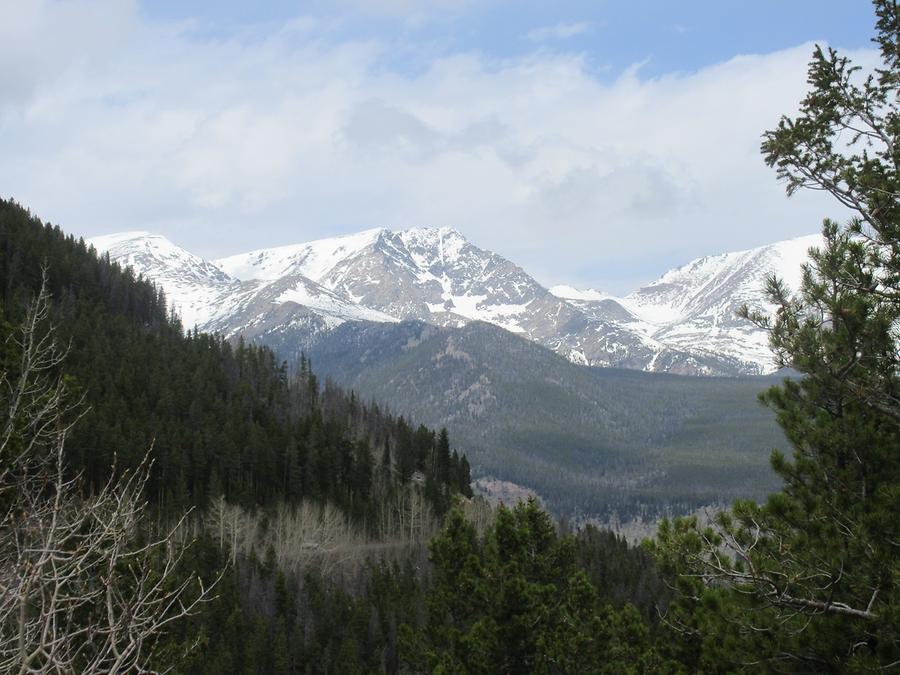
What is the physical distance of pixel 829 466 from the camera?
15234mm

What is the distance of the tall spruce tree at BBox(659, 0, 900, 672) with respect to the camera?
1255 centimetres

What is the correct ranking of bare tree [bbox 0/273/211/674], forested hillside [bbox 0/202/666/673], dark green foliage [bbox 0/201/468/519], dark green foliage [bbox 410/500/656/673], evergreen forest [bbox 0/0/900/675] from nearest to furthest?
bare tree [bbox 0/273/211/674]
evergreen forest [bbox 0/0/900/675]
dark green foliage [bbox 410/500/656/673]
forested hillside [bbox 0/202/666/673]
dark green foliage [bbox 0/201/468/519]

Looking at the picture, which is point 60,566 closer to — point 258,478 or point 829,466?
point 829,466

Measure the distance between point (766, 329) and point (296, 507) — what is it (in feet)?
349

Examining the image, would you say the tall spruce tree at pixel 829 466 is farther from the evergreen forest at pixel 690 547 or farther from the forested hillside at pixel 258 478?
the forested hillside at pixel 258 478

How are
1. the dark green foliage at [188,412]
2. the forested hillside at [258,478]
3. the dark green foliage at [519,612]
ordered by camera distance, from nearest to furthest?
the dark green foliage at [519,612], the forested hillside at [258,478], the dark green foliage at [188,412]

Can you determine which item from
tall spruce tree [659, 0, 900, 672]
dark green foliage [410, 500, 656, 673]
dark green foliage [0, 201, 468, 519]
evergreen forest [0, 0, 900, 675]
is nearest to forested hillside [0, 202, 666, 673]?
dark green foliage [0, 201, 468, 519]

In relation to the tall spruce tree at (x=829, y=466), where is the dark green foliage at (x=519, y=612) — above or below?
below

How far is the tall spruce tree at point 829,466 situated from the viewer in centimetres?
1255

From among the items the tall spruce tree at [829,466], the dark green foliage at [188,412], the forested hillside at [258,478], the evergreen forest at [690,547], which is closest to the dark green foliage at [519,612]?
the evergreen forest at [690,547]

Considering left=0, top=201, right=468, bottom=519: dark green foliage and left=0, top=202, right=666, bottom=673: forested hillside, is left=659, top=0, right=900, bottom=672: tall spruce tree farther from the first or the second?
left=0, top=201, right=468, bottom=519: dark green foliage

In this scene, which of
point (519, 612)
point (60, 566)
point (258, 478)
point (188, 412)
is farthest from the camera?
point (188, 412)

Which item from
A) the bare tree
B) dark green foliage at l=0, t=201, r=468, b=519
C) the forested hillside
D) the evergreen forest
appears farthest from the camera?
dark green foliage at l=0, t=201, r=468, b=519

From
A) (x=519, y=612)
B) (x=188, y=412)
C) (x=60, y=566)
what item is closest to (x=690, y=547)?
(x=519, y=612)
